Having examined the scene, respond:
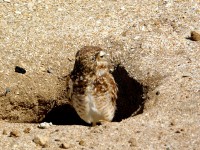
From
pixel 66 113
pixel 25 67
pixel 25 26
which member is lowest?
pixel 66 113

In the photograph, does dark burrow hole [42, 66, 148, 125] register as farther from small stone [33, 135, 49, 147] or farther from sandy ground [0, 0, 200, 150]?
small stone [33, 135, 49, 147]

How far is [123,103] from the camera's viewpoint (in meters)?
6.48

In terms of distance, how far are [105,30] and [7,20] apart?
1203 millimetres

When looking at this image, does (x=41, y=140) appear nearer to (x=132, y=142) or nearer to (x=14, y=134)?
(x=14, y=134)

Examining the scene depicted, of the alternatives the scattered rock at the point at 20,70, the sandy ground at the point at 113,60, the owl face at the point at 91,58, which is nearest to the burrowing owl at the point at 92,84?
the owl face at the point at 91,58

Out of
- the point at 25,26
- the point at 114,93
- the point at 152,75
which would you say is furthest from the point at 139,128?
the point at 25,26

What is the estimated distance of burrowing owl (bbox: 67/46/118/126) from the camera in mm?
5242

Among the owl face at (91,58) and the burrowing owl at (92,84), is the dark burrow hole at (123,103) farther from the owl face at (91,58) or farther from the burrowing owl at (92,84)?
the owl face at (91,58)

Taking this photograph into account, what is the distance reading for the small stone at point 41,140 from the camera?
4.78 metres

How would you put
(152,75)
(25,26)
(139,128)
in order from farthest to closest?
(25,26), (152,75), (139,128)

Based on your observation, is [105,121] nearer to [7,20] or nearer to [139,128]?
[139,128]

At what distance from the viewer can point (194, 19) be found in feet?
22.4

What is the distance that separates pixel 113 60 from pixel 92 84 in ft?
4.15

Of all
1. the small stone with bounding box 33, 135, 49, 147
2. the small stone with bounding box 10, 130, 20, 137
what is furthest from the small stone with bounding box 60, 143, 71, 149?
the small stone with bounding box 10, 130, 20, 137
